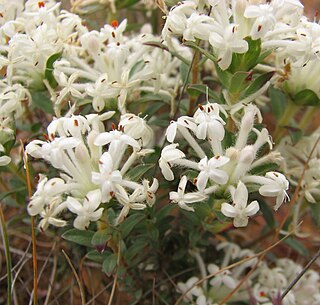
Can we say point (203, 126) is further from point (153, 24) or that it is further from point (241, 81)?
point (153, 24)

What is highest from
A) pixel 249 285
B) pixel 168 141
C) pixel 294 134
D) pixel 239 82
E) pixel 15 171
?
pixel 239 82

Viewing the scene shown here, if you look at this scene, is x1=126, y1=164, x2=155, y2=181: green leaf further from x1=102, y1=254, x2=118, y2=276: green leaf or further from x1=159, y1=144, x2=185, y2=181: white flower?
x1=102, y1=254, x2=118, y2=276: green leaf

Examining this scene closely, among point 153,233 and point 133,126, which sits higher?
point 133,126

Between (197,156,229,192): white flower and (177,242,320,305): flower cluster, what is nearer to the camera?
(197,156,229,192): white flower

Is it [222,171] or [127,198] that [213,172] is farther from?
[127,198]

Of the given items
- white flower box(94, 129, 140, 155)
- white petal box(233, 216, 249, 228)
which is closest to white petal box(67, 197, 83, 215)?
white flower box(94, 129, 140, 155)

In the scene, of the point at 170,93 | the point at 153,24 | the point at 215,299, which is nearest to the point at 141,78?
the point at 170,93

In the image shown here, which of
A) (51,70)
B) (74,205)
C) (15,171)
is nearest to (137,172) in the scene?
(74,205)

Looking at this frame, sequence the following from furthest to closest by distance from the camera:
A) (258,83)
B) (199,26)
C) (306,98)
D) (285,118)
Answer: (285,118)
(306,98)
(258,83)
(199,26)
